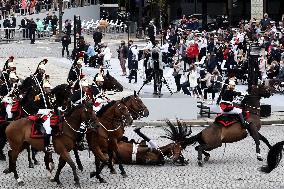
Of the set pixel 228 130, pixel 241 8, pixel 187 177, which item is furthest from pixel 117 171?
pixel 241 8

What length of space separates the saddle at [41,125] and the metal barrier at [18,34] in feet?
124

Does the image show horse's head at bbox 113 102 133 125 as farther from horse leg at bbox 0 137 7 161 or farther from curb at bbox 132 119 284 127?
curb at bbox 132 119 284 127

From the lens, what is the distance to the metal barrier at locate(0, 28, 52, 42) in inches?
2274

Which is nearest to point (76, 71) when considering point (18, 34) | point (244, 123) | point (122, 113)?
point (122, 113)

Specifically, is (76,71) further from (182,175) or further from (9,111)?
(182,175)

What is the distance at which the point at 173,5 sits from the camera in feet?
225

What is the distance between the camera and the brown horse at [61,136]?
19484mm

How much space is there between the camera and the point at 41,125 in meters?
20.1

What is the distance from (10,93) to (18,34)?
35.8 metres

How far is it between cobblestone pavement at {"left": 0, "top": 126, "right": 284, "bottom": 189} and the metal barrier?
1379 inches

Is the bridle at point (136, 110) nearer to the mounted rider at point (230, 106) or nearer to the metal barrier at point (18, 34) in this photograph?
the mounted rider at point (230, 106)

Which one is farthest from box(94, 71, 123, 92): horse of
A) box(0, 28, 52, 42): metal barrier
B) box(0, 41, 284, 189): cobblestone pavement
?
box(0, 28, 52, 42): metal barrier

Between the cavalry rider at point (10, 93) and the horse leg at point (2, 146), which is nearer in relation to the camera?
the horse leg at point (2, 146)

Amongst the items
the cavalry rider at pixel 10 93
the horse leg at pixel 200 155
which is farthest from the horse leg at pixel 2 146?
the horse leg at pixel 200 155
